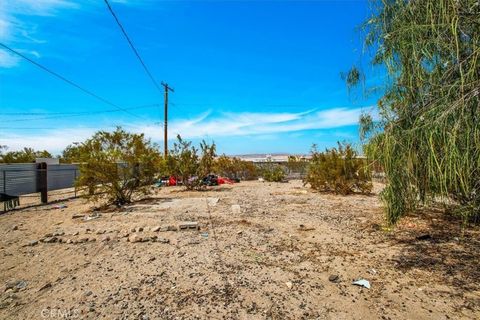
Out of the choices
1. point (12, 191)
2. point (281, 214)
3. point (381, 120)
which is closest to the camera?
point (381, 120)

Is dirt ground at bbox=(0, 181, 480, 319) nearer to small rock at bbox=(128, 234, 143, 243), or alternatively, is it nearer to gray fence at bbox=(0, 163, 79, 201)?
small rock at bbox=(128, 234, 143, 243)

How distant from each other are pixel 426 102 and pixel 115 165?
366 inches

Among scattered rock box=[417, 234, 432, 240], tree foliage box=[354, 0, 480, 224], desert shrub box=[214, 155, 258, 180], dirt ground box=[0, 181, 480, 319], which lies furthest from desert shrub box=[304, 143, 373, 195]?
desert shrub box=[214, 155, 258, 180]

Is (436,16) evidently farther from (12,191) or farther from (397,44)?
(12,191)

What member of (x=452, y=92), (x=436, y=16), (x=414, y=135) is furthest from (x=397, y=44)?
(x=414, y=135)

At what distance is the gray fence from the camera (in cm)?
1225

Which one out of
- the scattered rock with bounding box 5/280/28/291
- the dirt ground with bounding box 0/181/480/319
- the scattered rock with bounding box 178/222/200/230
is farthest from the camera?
the scattered rock with bounding box 178/222/200/230

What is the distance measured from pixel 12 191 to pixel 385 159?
1682 centimetres

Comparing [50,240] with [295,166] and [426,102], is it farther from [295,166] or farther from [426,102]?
[295,166]

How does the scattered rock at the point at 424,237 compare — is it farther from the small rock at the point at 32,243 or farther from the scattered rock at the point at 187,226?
the small rock at the point at 32,243

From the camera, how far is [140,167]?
10938 millimetres

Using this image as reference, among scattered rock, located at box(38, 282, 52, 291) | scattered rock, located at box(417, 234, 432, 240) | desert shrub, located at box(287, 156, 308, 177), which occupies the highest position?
desert shrub, located at box(287, 156, 308, 177)

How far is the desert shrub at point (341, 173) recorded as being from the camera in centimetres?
1285

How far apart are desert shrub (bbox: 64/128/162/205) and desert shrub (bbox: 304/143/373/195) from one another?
7.59 metres
